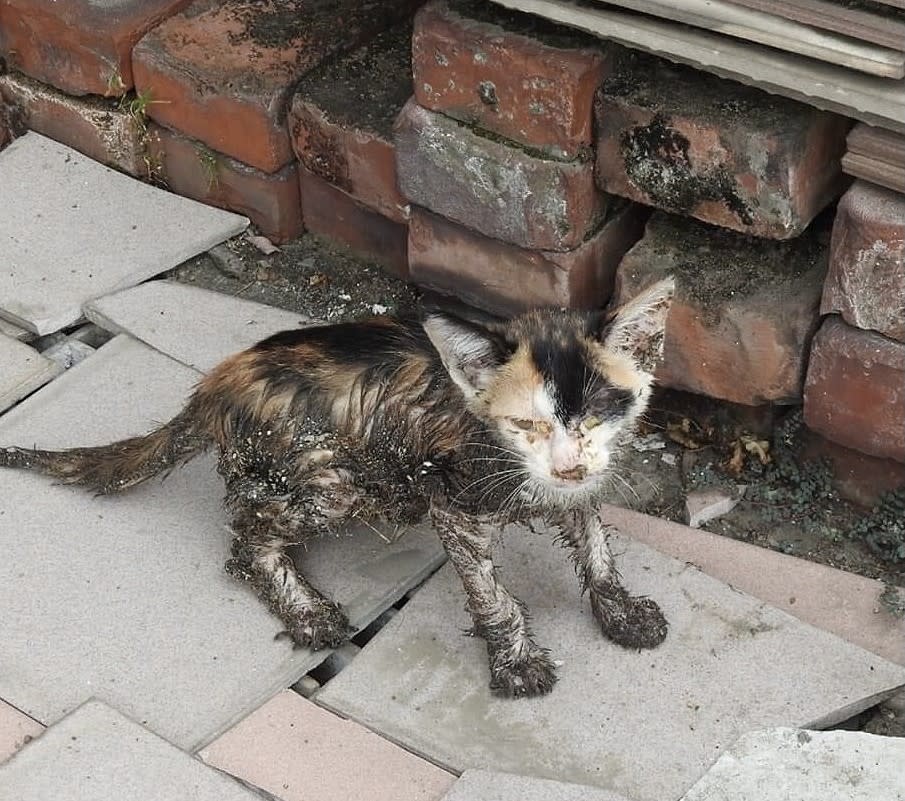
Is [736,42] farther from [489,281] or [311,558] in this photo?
[311,558]

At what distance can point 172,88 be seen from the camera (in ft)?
17.8

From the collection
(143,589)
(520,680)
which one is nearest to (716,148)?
(520,680)

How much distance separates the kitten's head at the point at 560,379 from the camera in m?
3.61

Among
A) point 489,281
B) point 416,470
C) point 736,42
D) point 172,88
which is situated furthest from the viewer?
point 172,88

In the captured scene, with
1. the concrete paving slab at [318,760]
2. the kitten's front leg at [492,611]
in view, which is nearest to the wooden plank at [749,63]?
the kitten's front leg at [492,611]

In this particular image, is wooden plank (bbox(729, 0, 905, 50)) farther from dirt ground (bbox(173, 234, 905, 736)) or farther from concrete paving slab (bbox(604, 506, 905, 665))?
concrete paving slab (bbox(604, 506, 905, 665))

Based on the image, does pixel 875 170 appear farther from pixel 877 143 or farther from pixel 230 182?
pixel 230 182

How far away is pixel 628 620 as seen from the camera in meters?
4.11

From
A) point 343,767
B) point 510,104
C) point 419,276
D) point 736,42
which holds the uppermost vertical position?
point 736,42

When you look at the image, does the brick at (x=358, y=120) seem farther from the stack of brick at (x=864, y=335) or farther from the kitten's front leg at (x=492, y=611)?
the stack of brick at (x=864, y=335)

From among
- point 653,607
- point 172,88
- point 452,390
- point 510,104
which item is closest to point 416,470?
point 452,390

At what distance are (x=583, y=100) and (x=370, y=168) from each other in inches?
40.5

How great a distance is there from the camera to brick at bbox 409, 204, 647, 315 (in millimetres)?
4559

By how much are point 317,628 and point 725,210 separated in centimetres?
164
